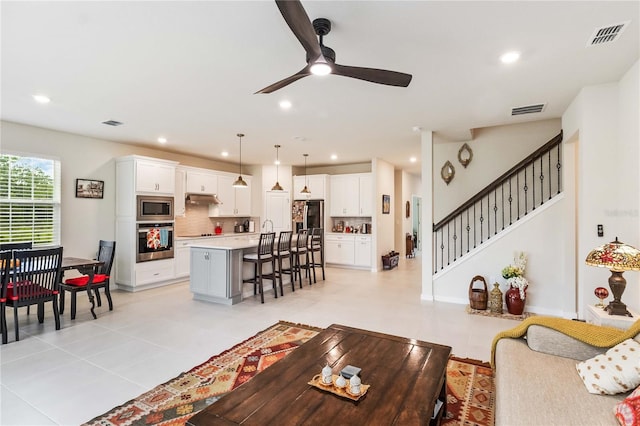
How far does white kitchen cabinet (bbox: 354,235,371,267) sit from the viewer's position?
8094 mm

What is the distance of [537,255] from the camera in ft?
15.2

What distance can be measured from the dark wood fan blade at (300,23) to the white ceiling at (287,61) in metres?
0.37

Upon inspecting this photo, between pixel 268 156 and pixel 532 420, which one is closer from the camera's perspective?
pixel 532 420

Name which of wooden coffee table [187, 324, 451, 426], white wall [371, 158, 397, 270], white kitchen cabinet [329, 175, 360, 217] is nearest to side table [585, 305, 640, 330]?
wooden coffee table [187, 324, 451, 426]

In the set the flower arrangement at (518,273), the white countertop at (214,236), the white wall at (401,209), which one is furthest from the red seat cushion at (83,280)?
the white wall at (401,209)

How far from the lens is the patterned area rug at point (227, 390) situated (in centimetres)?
223

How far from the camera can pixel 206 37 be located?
8.41 ft

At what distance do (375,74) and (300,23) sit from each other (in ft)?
2.51

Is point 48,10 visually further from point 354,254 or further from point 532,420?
point 354,254

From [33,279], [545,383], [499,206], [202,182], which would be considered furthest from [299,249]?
[545,383]

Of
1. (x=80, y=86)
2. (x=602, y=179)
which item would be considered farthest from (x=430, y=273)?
(x=80, y=86)

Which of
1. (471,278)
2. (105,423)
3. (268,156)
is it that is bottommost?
(105,423)

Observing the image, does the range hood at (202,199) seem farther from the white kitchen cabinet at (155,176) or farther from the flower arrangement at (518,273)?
the flower arrangement at (518,273)

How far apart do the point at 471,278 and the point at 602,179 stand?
221 cm
